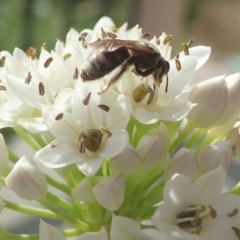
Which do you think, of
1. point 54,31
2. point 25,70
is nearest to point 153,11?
point 54,31

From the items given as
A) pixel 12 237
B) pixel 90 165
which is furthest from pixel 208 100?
pixel 12 237

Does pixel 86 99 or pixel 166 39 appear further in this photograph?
pixel 166 39

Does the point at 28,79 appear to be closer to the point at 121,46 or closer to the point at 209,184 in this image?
the point at 121,46

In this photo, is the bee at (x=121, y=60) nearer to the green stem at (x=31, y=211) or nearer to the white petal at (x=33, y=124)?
the white petal at (x=33, y=124)

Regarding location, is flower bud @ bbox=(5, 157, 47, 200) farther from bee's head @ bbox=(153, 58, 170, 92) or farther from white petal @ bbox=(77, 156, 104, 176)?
bee's head @ bbox=(153, 58, 170, 92)

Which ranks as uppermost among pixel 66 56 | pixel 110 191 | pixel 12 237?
pixel 66 56

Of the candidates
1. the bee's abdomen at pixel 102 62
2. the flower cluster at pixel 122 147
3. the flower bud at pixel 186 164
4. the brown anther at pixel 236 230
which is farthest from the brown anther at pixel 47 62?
the brown anther at pixel 236 230
